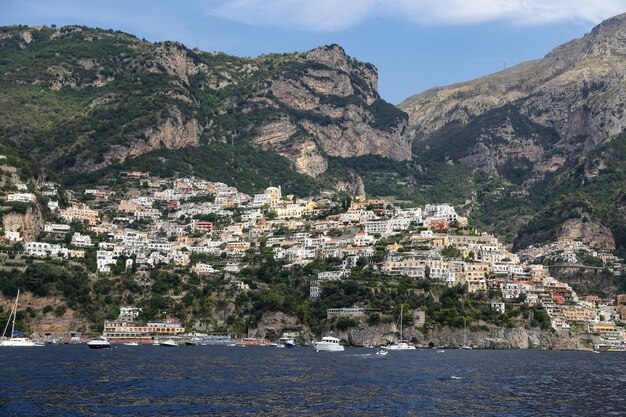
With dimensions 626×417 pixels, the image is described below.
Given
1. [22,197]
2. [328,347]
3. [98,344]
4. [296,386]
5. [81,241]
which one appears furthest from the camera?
[81,241]

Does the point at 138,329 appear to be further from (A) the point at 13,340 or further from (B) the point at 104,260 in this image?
(A) the point at 13,340

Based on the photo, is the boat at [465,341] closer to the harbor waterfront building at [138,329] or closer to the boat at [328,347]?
the boat at [328,347]

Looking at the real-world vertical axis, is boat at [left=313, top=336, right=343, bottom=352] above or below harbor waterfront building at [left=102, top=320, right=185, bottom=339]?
below

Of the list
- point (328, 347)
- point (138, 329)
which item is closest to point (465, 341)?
point (328, 347)

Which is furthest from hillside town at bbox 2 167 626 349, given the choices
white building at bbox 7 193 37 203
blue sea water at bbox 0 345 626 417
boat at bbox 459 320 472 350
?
blue sea water at bbox 0 345 626 417

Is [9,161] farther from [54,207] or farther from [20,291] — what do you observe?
[20,291]

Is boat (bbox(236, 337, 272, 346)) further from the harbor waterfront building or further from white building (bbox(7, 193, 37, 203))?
white building (bbox(7, 193, 37, 203))

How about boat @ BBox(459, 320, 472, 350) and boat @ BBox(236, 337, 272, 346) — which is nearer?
boat @ BBox(236, 337, 272, 346)

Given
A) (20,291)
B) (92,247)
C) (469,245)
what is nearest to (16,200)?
(92,247)

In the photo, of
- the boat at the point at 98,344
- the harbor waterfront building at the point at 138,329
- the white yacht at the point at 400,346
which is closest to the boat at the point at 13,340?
the boat at the point at 98,344
